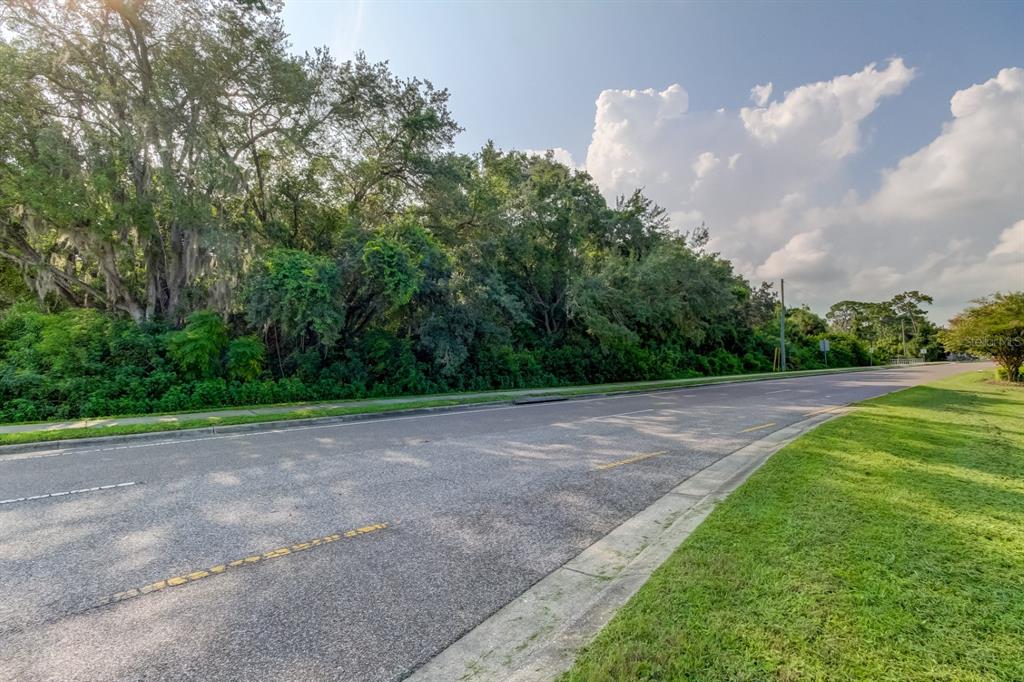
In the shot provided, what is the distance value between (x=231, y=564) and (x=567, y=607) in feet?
8.52

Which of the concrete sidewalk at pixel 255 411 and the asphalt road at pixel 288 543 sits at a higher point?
the concrete sidewalk at pixel 255 411

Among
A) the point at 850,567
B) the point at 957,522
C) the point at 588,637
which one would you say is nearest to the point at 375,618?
the point at 588,637

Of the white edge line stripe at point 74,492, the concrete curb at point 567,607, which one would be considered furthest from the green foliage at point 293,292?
the concrete curb at point 567,607

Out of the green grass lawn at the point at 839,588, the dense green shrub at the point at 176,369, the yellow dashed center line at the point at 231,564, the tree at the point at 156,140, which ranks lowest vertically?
the yellow dashed center line at the point at 231,564

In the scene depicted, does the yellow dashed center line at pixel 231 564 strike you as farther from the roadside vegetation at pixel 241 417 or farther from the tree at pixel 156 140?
the tree at pixel 156 140

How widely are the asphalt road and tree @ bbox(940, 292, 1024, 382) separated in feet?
74.5

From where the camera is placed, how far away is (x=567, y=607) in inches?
121

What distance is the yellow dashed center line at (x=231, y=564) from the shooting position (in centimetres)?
319

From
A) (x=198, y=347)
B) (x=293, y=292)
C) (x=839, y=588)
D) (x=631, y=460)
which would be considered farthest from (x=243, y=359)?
(x=839, y=588)

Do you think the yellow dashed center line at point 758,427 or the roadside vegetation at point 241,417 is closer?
the roadside vegetation at point 241,417

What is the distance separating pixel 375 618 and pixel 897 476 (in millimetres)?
6239

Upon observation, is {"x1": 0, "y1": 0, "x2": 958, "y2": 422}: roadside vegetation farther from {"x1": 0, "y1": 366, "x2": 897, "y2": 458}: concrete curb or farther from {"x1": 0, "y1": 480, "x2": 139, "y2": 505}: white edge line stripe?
{"x1": 0, "y1": 480, "x2": 139, "y2": 505}: white edge line stripe

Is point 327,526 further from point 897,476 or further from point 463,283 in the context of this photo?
point 463,283

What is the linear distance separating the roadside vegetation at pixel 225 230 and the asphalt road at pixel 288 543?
5939mm
